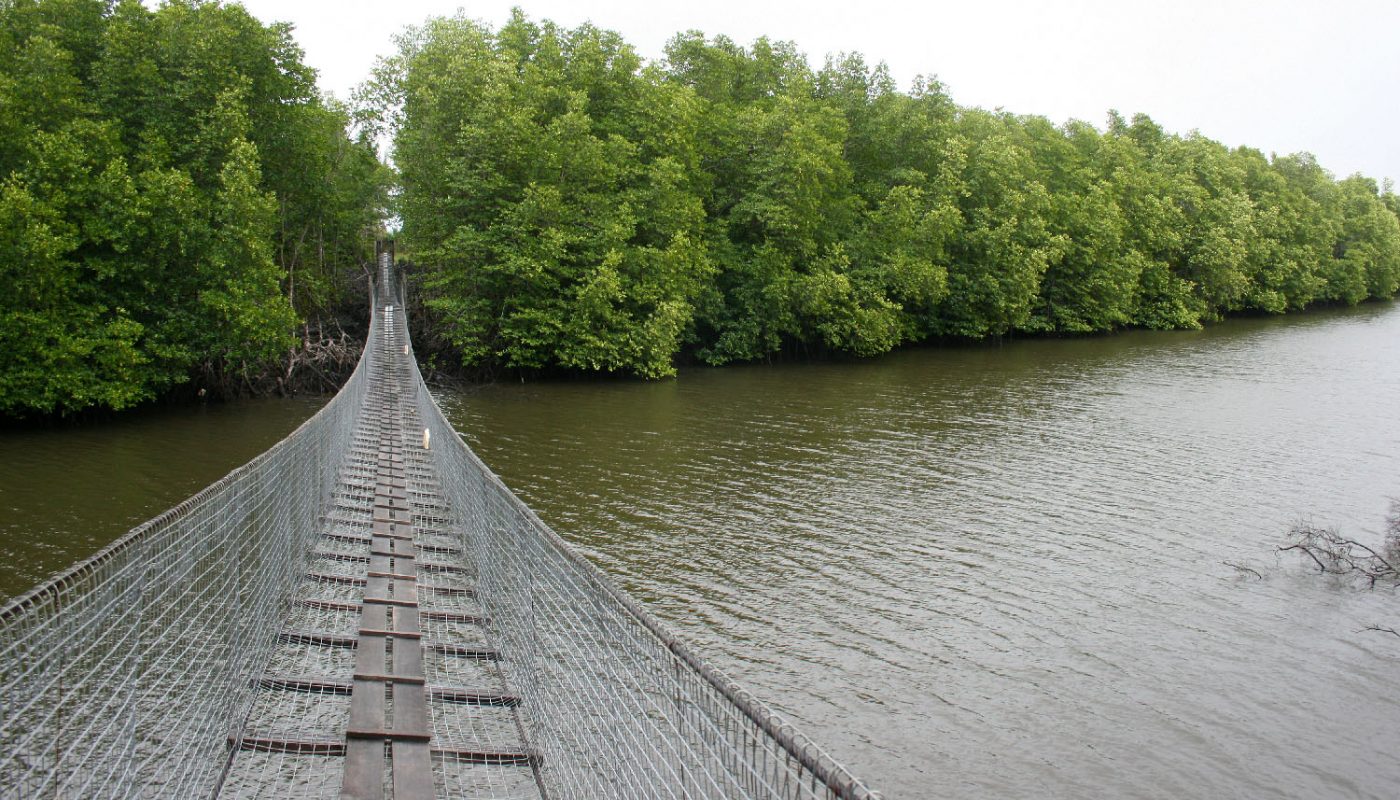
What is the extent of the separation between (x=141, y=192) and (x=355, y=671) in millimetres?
20458

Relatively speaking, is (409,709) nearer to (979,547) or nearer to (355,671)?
(355,671)

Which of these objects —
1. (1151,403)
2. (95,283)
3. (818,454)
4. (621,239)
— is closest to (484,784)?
(818,454)

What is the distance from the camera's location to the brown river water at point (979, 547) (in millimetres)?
7941

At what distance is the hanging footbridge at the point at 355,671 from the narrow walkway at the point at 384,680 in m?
0.02

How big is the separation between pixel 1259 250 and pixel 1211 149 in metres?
9.77

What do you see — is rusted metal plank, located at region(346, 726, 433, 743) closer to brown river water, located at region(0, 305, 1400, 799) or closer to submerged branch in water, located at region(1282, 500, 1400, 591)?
brown river water, located at region(0, 305, 1400, 799)

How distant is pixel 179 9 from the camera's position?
78.9 ft

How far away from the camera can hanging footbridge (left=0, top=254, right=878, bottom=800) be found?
3.74 m

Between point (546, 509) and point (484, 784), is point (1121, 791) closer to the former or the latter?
point (484, 784)

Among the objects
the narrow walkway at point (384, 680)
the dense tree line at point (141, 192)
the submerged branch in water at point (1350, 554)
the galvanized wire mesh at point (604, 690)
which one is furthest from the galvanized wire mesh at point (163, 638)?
the dense tree line at point (141, 192)

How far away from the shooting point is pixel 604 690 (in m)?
6.51

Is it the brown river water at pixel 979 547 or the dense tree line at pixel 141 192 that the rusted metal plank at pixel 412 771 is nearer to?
the brown river water at pixel 979 547

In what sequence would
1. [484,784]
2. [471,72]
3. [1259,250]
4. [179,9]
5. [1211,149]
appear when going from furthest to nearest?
[1211,149]
[1259,250]
[471,72]
[179,9]
[484,784]

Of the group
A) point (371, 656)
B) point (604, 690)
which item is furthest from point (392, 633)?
point (604, 690)
